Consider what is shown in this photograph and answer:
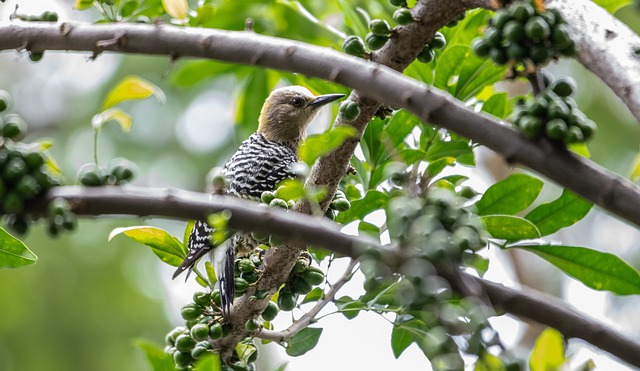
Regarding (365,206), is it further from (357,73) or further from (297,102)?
(297,102)

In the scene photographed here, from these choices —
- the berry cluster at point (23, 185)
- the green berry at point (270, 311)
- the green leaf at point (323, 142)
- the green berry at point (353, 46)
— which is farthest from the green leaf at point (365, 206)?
the berry cluster at point (23, 185)

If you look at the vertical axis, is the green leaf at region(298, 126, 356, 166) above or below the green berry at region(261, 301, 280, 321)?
above

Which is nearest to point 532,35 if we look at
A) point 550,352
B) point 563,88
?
point 563,88

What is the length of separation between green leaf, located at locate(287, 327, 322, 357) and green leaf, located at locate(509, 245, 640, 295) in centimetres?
66

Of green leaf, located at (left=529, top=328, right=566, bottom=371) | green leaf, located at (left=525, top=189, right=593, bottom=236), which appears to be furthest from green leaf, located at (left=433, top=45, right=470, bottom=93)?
green leaf, located at (left=529, top=328, right=566, bottom=371)

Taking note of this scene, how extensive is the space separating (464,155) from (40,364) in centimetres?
501

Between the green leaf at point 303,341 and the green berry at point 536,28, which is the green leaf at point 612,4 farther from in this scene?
the green leaf at point 303,341

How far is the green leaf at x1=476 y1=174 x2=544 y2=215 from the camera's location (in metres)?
2.38

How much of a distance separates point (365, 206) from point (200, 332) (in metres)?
0.57

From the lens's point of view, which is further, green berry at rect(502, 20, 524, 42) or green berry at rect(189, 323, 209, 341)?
green berry at rect(189, 323, 209, 341)

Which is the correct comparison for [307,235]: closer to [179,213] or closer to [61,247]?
[179,213]

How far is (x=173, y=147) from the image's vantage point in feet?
23.5

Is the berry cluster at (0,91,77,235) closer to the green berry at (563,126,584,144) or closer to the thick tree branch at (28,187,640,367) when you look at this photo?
the thick tree branch at (28,187,640,367)

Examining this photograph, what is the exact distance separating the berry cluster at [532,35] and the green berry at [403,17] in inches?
18.0
